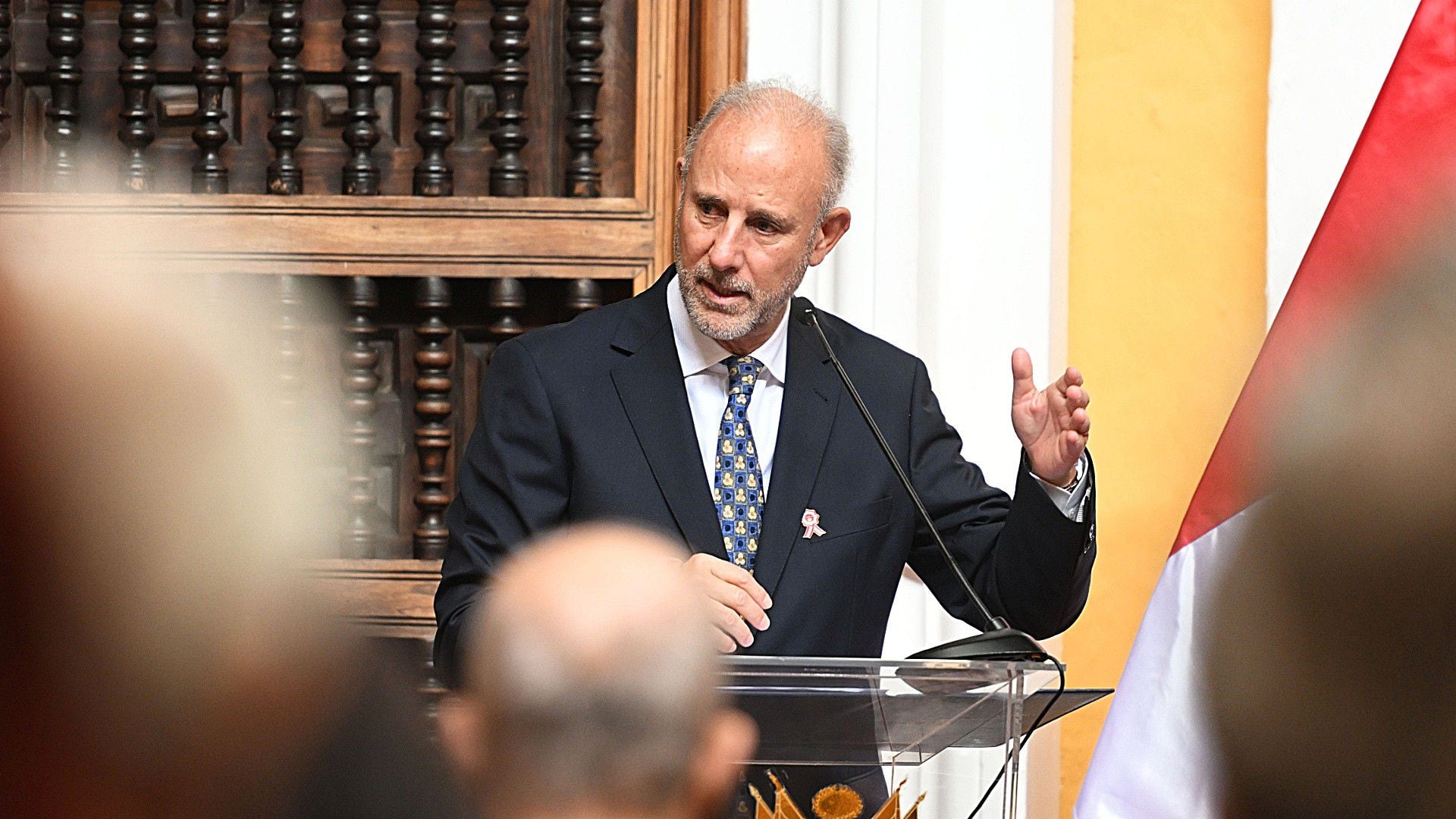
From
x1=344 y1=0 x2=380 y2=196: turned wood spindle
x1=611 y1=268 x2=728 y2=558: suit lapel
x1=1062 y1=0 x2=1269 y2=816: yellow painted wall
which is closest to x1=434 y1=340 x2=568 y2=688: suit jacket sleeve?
x1=611 y1=268 x2=728 y2=558: suit lapel

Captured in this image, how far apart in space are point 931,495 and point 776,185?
1.49 ft

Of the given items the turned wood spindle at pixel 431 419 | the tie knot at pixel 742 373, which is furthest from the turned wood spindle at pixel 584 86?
the tie knot at pixel 742 373

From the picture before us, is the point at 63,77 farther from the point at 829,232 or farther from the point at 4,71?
the point at 829,232

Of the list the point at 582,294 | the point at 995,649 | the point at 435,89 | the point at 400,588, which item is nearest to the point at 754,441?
the point at 995,649

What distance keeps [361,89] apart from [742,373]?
44.3 inches

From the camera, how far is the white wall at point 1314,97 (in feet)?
8.18

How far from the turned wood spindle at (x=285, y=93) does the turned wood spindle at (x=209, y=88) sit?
0.08 metres

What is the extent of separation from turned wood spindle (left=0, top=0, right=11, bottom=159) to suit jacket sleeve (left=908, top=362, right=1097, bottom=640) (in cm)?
172

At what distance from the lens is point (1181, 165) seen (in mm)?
2588

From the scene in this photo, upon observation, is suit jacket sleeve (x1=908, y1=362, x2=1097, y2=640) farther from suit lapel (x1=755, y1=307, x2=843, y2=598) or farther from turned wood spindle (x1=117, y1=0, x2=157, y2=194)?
turned wood spindle (x1=117, y1=0, x2=157, y2=194)

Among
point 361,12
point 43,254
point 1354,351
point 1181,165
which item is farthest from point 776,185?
point 43,254

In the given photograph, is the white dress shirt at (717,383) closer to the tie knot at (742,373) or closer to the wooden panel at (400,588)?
Result: the tie knot at (742,373)

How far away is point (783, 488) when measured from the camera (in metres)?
2.04

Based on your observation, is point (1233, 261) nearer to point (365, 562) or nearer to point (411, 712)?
point (365, 562)
